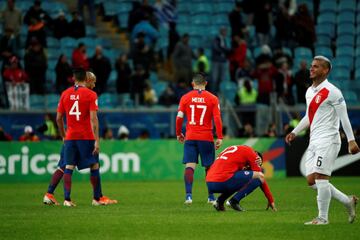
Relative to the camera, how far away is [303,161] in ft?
89.9

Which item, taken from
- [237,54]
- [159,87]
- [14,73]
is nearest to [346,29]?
[237,54]

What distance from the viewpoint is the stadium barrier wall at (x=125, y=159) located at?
26.6 m

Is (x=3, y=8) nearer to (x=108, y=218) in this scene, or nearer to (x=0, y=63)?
(x=0, y=63)

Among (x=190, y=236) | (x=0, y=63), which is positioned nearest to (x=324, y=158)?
(x=190, y=236)

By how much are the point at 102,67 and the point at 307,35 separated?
7.34m

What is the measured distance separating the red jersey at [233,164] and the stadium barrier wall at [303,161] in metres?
12.1

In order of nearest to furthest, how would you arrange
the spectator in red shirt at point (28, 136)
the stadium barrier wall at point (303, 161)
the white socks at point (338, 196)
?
the white socks at point (338, 196) < the stadium barrier wall at point (303, 161) < the spectator in red shirt at point (28, 136)

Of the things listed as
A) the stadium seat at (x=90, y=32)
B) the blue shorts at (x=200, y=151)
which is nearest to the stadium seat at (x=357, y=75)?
the stadium seat at (x=90, y=32)

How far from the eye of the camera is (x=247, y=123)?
1128 inches

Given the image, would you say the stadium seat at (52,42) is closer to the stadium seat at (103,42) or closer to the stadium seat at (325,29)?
the stadium seat at (103,42)

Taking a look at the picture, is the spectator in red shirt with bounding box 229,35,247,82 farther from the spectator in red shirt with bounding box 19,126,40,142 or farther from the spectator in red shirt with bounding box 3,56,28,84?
the spectator in red shirt with bounding box 19,126,40,142

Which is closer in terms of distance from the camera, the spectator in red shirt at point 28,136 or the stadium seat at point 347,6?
the spectator in red shirt at point 28,136

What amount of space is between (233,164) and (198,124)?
9.03 feet

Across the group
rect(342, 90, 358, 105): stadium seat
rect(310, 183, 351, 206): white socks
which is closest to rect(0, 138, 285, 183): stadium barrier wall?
rect(342, 90, 358, 105): stadium seat
